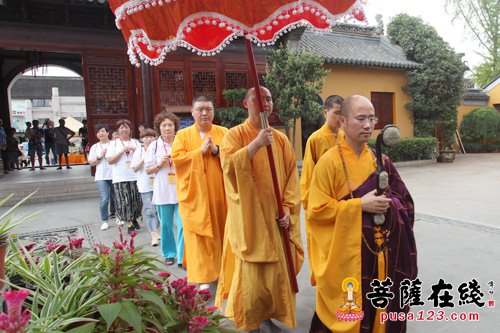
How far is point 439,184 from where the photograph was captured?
32.3 feet

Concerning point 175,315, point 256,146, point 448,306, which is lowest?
point 448,306

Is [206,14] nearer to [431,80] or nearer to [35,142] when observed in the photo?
[35,142]

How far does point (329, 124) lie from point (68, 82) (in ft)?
124

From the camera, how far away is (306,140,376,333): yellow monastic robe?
89.0 inches

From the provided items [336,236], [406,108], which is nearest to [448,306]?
[336,236]

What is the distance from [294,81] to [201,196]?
775 cm

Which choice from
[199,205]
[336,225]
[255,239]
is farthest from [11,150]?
[336,225]

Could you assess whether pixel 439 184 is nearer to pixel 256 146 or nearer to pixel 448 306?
pixel 448 306

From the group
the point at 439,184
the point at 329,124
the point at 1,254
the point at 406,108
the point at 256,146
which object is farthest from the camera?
the point at 406,108

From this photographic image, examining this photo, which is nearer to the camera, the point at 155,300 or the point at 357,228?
the point at 155,300

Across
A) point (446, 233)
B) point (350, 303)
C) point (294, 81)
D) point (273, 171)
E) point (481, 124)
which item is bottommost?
point (446, 233)

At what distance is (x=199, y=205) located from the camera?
3.73 meters

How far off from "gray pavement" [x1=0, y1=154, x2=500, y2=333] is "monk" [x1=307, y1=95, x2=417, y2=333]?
0.67m

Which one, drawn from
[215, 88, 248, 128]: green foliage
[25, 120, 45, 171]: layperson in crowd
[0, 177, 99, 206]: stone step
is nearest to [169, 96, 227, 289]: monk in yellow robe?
[0, 177, 99, 206]: stone step
